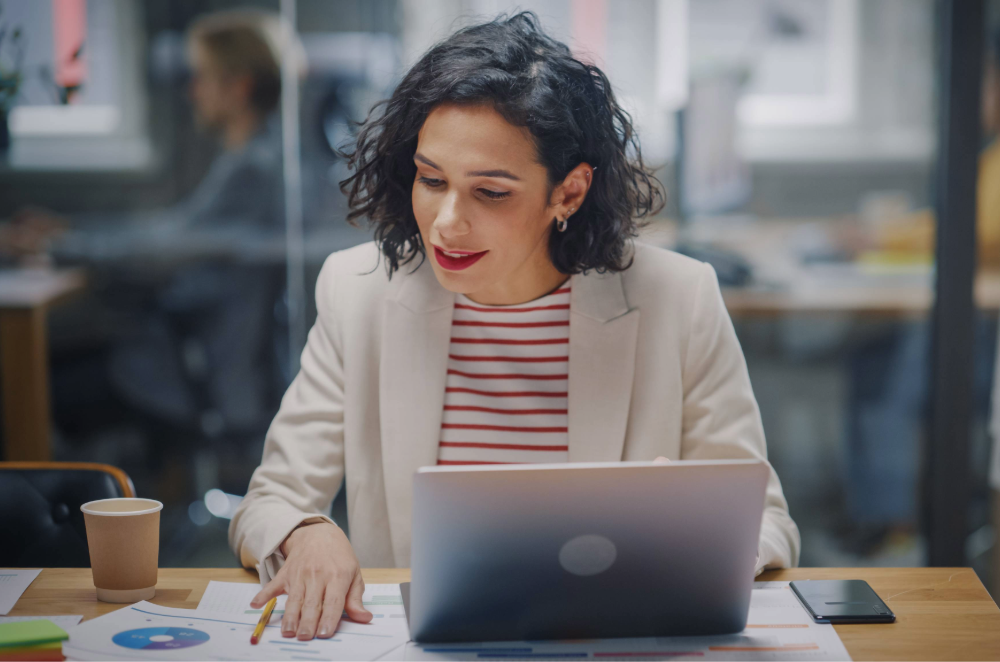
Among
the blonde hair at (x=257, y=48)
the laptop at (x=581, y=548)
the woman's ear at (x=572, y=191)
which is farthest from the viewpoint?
the blonde hair at (x=257, y=48)

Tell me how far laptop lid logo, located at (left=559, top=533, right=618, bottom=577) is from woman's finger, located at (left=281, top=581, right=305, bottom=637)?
293 millimetres

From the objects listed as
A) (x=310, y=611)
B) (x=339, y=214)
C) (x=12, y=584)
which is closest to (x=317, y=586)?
(x=310, y=611)

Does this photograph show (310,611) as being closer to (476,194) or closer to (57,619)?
(57,619)

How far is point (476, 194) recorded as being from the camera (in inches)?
47.6

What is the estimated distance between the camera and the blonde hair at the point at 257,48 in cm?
253

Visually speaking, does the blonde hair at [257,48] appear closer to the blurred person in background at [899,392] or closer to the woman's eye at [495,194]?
the woman's eye at [495,194]

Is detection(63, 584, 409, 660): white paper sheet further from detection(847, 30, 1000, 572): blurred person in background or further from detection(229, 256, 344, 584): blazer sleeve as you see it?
detection(847, 30, 1000, 572): blurred person in background

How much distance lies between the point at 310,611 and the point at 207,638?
0.34ft

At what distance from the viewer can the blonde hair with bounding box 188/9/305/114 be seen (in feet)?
8.31

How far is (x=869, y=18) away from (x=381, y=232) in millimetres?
1670

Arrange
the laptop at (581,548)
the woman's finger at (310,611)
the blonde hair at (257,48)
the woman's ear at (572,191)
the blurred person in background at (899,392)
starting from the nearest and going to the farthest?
the laptop at (581,548)
the woman's finger at (310,611)
the woman's ear at (572,191)
the blurred person in background at (899,392)
the blonde hair at (257,48)

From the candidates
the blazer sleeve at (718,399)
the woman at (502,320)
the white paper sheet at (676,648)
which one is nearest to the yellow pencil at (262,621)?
the white paper sheet at (676,648)

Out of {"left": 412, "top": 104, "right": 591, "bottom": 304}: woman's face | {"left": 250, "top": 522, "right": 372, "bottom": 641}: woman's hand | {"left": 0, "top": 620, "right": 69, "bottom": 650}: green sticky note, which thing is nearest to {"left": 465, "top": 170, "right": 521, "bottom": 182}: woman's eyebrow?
{"left": 412, "top": 104, "right": 591, "bottom": 304}: woman's face

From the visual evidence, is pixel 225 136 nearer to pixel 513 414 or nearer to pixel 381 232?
pixel 381 232
